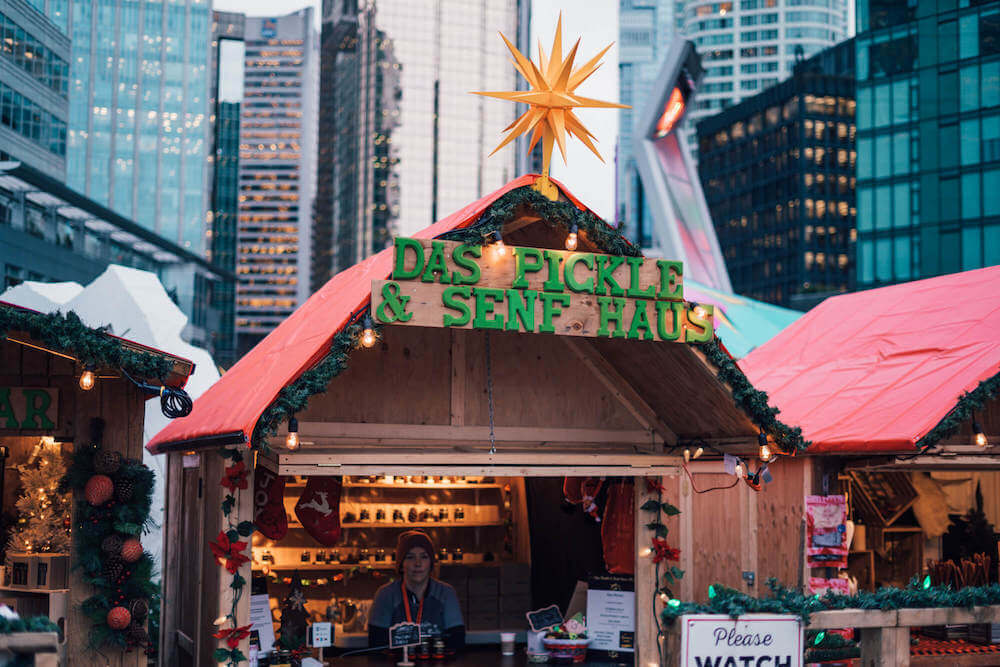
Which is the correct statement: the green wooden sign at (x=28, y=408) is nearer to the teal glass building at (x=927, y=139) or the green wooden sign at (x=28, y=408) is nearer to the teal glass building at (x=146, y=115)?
the teal glass building at (x=927, y=139)

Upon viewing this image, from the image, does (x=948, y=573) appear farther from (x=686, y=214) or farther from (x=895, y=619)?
(x=686, y=214)

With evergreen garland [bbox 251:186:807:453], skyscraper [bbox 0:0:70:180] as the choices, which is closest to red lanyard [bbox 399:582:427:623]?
evergreen garland [bbox 251:186:807:453]

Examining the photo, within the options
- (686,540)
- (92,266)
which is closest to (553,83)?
(686,540)

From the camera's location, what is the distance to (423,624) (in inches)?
412

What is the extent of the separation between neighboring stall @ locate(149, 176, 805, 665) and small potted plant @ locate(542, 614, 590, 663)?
0.74 metres

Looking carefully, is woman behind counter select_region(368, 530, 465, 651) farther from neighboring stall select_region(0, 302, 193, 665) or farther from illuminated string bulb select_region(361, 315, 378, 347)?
illuminated string bulb select_region(361, 315, 378, 347)

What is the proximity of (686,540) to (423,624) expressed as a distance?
3880mm

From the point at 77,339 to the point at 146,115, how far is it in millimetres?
130132

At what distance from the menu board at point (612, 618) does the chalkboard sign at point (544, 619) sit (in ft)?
1.63

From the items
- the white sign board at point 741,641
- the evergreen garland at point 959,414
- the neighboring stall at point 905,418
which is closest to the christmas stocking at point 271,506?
the white sign board at point 741,641

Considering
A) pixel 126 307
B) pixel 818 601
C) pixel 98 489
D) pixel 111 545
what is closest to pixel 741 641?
pixel 818 601

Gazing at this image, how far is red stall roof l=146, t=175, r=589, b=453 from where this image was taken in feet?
25.2

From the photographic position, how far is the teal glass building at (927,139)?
51.8m

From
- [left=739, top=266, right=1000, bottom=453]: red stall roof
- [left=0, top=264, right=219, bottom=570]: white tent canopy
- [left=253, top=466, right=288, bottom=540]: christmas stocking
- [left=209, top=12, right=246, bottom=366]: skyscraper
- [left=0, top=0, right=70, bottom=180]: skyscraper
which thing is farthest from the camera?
[left=209, top=12, right=246, bottom=366]: skyscraper
